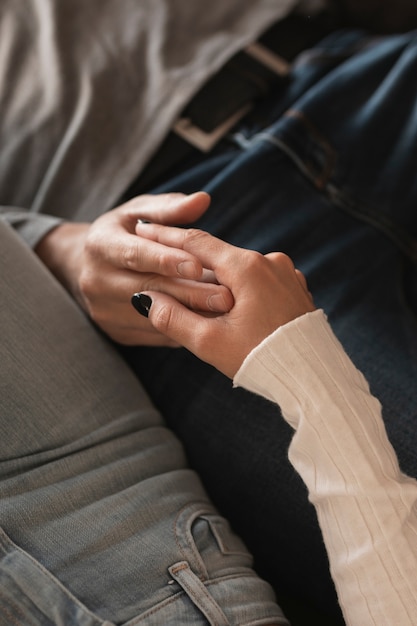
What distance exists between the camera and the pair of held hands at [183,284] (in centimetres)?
60

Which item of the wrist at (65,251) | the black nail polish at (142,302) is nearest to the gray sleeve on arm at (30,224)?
the wrist at (65,251)

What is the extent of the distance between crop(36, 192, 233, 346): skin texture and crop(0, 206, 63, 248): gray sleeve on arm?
11 millimetres

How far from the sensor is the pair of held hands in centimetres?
60

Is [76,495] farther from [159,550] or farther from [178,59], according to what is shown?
[178,59]

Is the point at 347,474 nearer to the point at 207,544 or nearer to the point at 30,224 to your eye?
the point at 207,544

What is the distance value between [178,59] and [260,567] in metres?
0.69

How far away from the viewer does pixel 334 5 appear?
109 cm

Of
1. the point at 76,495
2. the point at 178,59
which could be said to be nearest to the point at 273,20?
the point at 178,59

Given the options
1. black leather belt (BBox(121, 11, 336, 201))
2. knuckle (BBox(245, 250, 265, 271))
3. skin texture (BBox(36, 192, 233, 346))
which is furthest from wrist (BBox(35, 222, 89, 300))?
knuckle (BBox(245, 250, 265, 271))

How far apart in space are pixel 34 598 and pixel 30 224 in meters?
0.47

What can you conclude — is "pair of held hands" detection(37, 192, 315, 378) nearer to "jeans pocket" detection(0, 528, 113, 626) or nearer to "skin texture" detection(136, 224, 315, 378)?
"skin texture" detection(136, 224, 315, 378)

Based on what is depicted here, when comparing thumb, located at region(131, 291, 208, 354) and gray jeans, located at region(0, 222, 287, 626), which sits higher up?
thumb, located at region(131, 291, 208, 354)

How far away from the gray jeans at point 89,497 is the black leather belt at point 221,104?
0.24m

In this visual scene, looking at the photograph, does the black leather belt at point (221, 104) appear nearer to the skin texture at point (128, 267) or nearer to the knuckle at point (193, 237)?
the skin texture at point (128, 267)
